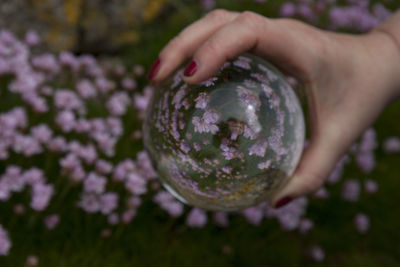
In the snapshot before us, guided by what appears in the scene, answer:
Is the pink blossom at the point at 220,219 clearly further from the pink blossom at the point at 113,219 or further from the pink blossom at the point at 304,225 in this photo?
the pink blossom at the point at 113,219

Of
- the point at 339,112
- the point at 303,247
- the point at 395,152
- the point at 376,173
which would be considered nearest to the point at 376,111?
the point at 339,112

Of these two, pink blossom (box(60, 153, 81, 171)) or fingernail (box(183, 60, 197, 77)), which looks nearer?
fingernail (box(183, 60, 197, 77))

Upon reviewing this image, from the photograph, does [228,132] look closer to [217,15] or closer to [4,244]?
[217,15]

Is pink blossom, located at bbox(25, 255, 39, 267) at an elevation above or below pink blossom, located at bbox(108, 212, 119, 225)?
above

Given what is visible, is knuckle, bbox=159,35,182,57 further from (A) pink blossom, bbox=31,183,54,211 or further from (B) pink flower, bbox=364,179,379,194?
(B) pink flower, bbox=364,179,379,194

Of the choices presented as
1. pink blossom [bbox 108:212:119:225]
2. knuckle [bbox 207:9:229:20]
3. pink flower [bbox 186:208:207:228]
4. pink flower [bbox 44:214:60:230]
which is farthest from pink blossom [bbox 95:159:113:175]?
knuckle [bbox 207:9:229:20]

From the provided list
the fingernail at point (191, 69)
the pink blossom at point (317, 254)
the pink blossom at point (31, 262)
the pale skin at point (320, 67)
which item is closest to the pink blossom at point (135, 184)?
the pink blossom at point (31, 262)

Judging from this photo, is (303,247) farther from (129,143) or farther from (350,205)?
(129,143)
